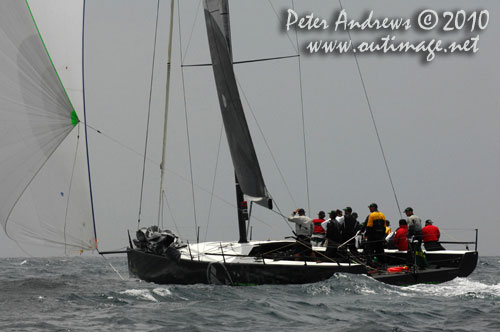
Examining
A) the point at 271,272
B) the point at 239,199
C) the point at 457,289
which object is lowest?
the point at 457,289

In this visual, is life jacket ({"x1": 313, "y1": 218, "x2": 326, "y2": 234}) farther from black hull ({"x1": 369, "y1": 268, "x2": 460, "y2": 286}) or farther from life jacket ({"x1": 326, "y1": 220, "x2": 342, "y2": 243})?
black hull ({"x1": 369, "y1": 268, "x2": 460, "y2": 286})

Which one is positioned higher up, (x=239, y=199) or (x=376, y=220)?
(x=239, y=199)

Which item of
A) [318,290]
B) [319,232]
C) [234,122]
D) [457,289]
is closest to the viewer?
[318,290]

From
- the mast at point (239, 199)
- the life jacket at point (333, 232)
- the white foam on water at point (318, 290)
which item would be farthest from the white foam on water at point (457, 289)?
the mast at point (239, 199)

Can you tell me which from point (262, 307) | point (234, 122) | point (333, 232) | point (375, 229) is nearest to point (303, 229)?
point (333, 232)

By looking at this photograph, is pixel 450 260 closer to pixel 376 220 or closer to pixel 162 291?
pixel 376 220

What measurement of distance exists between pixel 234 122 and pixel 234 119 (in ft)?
0.25

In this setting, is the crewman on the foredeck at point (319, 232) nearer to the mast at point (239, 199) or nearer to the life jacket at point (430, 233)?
the mast at point (239, 199)

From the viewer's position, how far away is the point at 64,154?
1423cm

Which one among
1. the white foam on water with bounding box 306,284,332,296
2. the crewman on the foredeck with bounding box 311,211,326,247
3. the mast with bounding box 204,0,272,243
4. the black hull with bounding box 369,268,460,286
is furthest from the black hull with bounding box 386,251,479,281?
the mast with bounding box 204,0,272,243

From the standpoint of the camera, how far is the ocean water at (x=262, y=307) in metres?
10.6

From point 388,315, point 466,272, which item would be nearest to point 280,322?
point 388,315

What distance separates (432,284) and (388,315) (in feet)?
15.4

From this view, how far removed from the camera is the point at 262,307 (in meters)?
12.2
